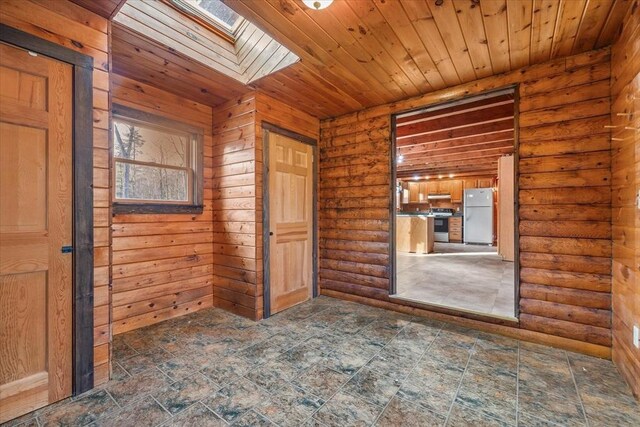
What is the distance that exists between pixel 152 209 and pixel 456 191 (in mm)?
9899

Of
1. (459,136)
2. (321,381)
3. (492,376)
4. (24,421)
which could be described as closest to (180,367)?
(24,421)

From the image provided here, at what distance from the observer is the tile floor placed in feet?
5.02

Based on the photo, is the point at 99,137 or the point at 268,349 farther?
the point at 268,349

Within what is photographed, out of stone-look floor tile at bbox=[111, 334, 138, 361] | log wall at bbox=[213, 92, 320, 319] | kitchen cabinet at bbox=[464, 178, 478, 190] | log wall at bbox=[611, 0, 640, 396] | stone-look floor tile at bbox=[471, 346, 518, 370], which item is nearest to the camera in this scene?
log wall at bbox=[611, 0, 640, 396]

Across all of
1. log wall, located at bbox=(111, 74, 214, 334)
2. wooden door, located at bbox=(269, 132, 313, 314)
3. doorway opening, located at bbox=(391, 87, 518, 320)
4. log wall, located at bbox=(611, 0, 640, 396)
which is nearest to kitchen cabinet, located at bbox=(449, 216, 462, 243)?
doorway opening, located at bbox=(391, 87, 518, 320)

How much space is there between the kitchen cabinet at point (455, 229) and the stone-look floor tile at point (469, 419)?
8.85 m

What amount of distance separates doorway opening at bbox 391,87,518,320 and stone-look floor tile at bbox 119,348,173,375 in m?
2.39

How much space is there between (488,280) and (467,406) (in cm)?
308

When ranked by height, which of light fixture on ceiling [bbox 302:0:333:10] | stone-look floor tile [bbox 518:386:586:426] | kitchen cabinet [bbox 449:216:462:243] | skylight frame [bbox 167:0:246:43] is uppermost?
skylight frame [bbox 167:0:246:43]

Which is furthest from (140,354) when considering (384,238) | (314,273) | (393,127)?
(393,127)

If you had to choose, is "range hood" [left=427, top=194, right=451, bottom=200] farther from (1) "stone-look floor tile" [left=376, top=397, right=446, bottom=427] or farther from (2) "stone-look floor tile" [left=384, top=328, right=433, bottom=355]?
(1) "stone-look floor tile" [left=376, top=397, right=446, bottom=427]

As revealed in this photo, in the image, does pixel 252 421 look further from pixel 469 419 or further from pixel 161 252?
pixel 161 252

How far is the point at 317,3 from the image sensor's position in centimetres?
171

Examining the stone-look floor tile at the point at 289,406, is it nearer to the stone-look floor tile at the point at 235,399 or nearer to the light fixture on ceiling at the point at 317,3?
the stone-look floor tile at the point at 235,399
